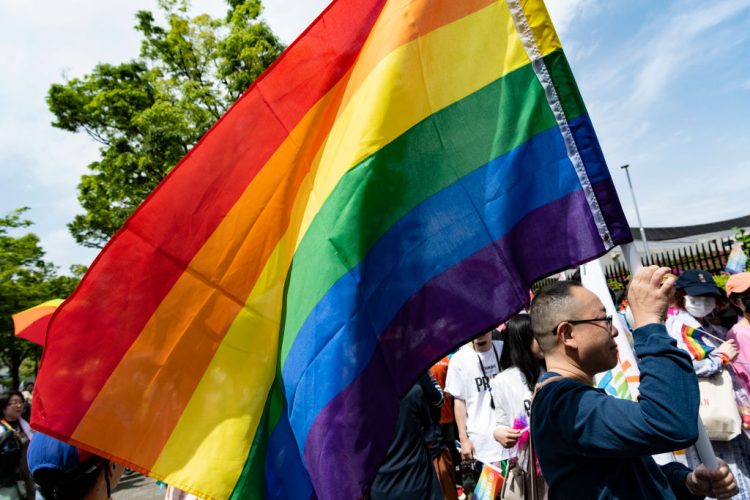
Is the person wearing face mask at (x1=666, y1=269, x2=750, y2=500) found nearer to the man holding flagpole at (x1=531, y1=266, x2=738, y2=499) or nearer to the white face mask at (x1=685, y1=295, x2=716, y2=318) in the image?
the white face mask at (x1=685, y1=295, x2=716, y2=318)

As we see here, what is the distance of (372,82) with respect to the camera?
2.47m

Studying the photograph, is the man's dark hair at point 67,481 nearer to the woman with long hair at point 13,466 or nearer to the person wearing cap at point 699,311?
the person wearing cap at point 699,311

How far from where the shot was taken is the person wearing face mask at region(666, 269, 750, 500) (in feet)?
14.8

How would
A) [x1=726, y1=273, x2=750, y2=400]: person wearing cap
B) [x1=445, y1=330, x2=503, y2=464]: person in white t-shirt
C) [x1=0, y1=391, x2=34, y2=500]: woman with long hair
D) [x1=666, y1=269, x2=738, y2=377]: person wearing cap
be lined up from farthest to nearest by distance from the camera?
1. [x1=0, y1=391, x2=34, y2=500]: woman with long hair
2. [x1=445, y1=330, x2=503, y2=464]: person in white t-shirt
3. [x1=726, y1=273, x2=750, y2=400]: person wearing cap
4. [x1=666, y1=269, x2=738, y2=377]: person wearing cap

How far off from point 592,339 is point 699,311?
343 cm

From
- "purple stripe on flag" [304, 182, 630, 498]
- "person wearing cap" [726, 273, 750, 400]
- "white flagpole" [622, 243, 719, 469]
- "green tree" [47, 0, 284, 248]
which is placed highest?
"green tree" [47, 0, 284, 248]

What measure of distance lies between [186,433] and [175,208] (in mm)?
964

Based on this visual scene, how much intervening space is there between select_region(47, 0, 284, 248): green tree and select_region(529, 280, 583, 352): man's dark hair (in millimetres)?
15633

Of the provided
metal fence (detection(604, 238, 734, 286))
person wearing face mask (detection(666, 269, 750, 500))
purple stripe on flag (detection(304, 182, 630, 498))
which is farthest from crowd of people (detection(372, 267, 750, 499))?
metal fence (detection(604, 238, 734, 286))

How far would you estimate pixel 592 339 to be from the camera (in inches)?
88.7

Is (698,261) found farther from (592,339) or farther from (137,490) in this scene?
(137,490)

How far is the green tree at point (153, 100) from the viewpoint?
55.4 ft

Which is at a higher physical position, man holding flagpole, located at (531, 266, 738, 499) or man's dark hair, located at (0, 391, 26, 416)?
man's dark hair, located at (0, 391, 26, 416)

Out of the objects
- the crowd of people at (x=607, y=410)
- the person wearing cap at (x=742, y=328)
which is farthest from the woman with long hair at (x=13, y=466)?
the person wearing cap at (x=742, y=328)
